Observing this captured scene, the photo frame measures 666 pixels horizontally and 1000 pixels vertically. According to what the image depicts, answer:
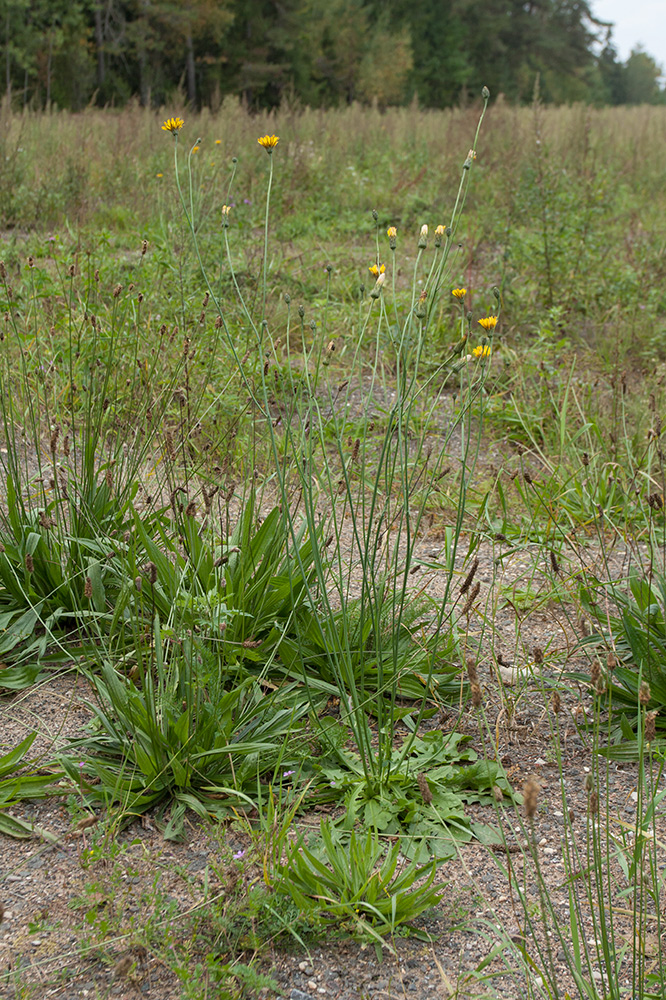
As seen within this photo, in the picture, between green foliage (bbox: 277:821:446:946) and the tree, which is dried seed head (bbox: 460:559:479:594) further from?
the tree

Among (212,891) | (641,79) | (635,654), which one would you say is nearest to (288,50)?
(635,654)

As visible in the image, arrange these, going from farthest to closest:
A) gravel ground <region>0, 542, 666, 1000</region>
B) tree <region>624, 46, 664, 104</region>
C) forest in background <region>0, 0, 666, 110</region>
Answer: tree <region>624, 46, 664, 104</region> < forest in background <region>0, 0, 666, 110</region> < gravel ground <region>0, 542, 666, 1000</region>

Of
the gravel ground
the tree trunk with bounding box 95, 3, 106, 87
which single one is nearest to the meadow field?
the gravel ground

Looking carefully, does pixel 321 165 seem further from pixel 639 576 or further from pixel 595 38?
pixel 595 38

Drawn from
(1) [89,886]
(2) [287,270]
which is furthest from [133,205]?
(1) [89,886]

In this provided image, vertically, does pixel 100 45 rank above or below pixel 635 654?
above

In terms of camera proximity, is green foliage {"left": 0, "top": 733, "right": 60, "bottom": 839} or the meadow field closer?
the meadow field

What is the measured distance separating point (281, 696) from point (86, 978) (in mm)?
786

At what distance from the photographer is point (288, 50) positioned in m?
24.7

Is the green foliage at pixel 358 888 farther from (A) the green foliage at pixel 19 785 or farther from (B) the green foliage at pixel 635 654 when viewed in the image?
(B) the green foliage at pixel 635 654

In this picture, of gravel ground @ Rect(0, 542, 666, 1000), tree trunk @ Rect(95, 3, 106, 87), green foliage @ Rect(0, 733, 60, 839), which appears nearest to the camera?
gravel ground @ Rect(0, 542, 666, 1000)

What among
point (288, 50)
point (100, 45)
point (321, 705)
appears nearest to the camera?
point (321, 705)

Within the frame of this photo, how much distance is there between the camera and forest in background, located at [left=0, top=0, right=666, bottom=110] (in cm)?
1948

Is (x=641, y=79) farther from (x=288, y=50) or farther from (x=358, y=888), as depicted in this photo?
(x=358, y=888)
